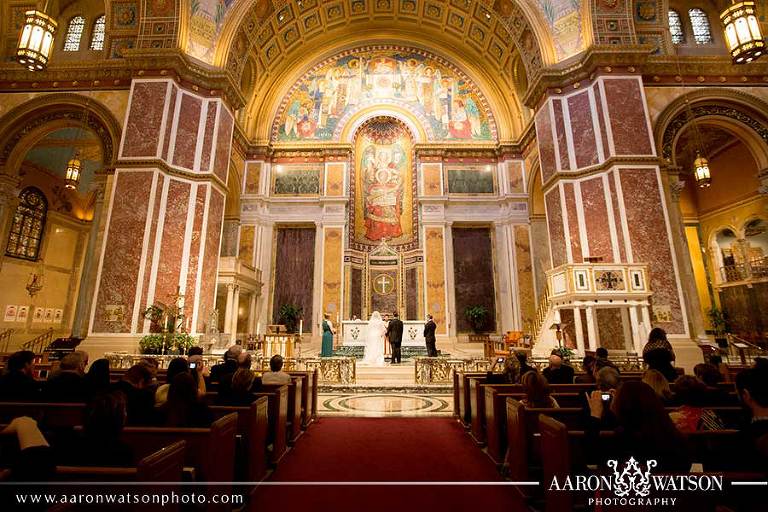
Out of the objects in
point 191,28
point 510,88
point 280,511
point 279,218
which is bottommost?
point 280,511

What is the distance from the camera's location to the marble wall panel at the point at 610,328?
35.9 ft

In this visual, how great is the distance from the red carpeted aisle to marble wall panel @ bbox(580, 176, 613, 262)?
327 inches

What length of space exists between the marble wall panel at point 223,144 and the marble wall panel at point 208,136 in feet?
0.67

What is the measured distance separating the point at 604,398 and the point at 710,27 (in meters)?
18.2

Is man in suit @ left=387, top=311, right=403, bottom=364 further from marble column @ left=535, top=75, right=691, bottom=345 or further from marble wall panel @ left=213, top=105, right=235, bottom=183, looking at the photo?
marble wall panel @ left=213, top=105, right=235, bottom=183

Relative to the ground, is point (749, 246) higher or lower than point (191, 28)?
lower

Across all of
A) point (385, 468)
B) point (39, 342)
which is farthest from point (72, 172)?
point (385, 468)

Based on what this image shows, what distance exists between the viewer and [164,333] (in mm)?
10312

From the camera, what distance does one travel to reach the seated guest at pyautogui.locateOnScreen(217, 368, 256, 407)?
12.0 feet

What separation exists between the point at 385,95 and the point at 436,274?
1020 centimetres

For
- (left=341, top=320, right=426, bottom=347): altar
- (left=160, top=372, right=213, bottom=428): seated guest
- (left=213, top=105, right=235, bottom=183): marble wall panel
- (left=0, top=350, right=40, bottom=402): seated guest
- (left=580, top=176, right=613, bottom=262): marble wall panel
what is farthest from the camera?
(left=341, top=320, right=426, bottom=347): altar

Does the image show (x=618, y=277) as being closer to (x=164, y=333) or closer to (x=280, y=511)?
(x=280, y=511)

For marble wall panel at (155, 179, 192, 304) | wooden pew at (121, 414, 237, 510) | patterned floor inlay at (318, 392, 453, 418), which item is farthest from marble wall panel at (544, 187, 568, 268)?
marble wall panel at (155, 179, 192, 304)

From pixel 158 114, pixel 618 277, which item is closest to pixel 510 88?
pixel 618 277
